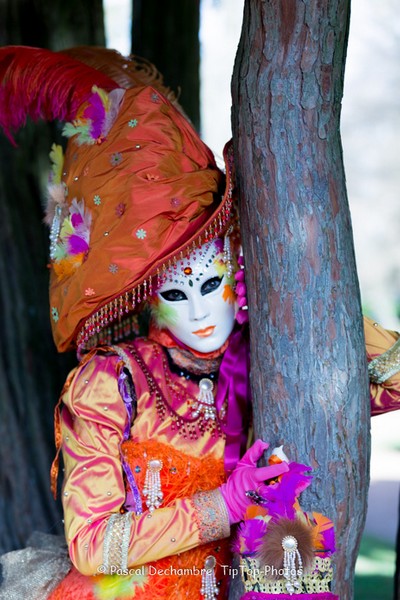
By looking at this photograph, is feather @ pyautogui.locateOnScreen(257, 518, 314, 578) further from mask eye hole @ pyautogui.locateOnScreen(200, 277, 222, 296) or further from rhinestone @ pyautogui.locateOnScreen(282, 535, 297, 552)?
mask eye hole @ pyautogui.locateOnScreen(200, 277, 222, 296)

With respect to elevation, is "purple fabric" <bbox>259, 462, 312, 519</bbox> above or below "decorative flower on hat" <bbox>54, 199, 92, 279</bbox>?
below

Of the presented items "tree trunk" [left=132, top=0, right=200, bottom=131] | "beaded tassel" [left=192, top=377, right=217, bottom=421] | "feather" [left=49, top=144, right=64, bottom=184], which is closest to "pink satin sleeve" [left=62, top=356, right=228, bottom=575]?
"beaded tassel" [left=192, top=377, right=217, bottom=421]

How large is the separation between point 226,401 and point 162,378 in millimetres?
A: 175

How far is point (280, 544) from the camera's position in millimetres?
1862

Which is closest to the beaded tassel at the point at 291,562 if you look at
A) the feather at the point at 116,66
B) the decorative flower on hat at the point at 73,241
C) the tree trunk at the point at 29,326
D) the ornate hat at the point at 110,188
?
the ornate hat at the point at 110,188

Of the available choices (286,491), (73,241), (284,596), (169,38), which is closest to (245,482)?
(286,491)

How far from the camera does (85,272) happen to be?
2.09 m

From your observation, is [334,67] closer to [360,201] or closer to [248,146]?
[248,146]

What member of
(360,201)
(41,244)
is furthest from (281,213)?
(360,201)

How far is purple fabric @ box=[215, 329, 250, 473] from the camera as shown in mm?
2189

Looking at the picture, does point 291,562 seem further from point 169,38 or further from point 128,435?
point 169,38

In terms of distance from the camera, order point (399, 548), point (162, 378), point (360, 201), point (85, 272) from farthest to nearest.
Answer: point (360, 201) < point (399, 548) < point (162, 378) < point (85, 272)

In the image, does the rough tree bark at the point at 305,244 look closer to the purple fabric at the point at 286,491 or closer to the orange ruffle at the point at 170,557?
the purple fabric at the point at 286,491

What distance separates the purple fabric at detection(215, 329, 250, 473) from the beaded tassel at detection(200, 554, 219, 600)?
233 mm
